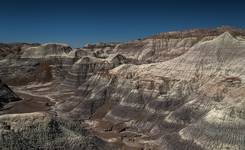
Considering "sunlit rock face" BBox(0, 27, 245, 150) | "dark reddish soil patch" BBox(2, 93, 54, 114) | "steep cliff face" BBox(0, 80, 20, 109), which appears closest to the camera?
"sunlit rock face" BBox(0, 27, 245, 150)

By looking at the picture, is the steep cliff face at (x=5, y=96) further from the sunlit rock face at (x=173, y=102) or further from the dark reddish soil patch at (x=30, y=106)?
the sunlit rock face at (x=173, y=102)

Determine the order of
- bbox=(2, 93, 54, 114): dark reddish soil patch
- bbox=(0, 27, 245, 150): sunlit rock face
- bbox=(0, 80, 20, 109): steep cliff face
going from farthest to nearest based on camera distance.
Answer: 1. bbox=(0, 80, 20, 109): steep cliff face
2. bbox=(2, 93, 54, 114): dark reddish soil patch
3. bbox=(0, 27, 245, 150): sunlit rock face

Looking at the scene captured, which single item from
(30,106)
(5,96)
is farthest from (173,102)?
(5,96)

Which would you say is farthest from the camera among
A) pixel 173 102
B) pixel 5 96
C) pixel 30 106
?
pixel 5 96

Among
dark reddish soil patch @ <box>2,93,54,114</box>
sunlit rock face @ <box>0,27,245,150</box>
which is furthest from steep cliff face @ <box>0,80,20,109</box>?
sunlit rock face @ <box>0,27,245,150</box>

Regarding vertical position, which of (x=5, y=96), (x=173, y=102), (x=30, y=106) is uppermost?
(x=173, y=102)

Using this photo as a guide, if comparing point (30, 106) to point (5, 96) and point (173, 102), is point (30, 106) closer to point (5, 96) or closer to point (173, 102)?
point (5, 96)

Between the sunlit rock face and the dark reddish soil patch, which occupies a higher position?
the sunlit rock face

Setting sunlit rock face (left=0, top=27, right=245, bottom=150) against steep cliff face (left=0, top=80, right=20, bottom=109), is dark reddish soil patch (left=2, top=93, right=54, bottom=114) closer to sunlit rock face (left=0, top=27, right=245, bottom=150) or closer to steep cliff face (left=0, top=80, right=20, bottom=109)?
steep cliff face (left=0, top=80, right=20, bottom=109)

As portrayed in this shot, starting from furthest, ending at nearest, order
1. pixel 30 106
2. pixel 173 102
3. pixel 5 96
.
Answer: pixel 5 96, pixel 30 106, pixel 173 102

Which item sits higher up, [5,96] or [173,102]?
[173,102]

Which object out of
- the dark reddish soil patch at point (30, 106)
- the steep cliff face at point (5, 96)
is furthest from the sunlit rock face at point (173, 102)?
the steep cliff face at point (5, 96)

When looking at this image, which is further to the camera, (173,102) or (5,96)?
(5,96)
